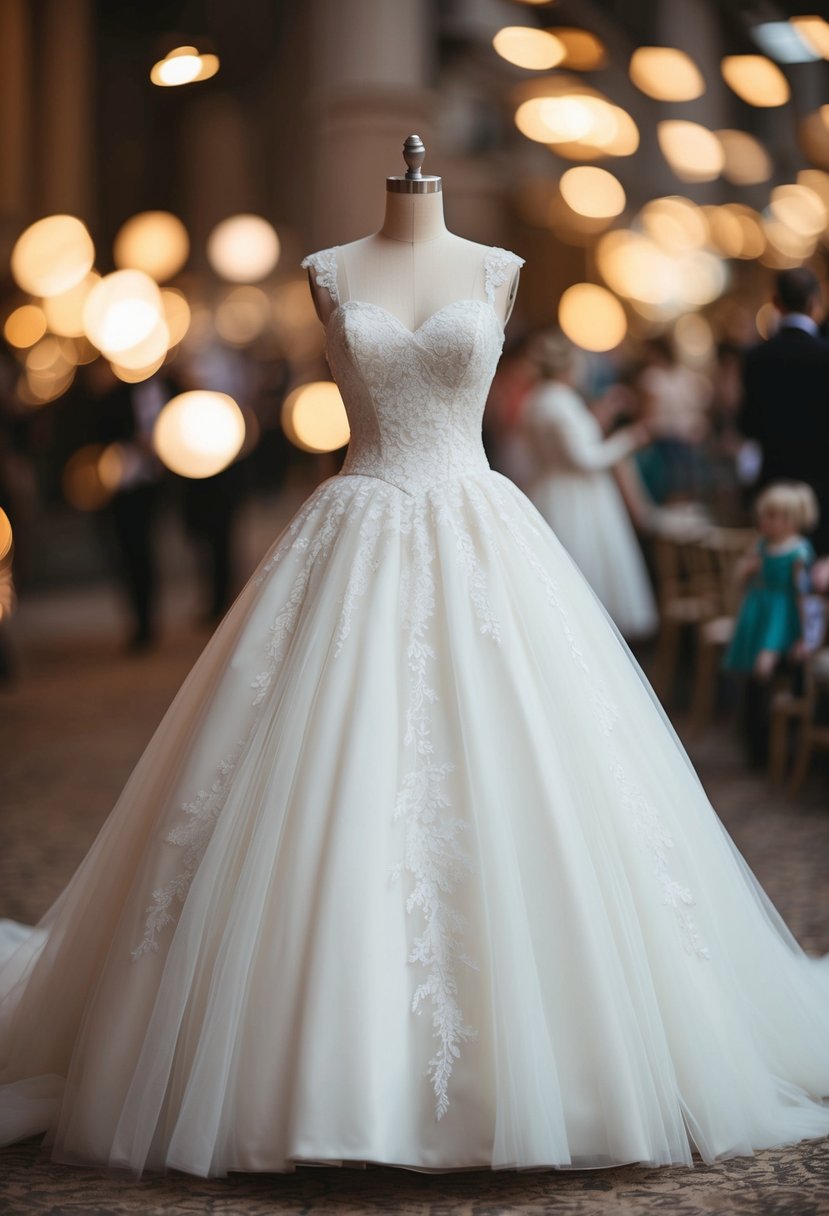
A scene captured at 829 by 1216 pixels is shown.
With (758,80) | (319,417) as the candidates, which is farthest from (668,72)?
(319,417)

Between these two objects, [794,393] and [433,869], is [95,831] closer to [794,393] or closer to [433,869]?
[433,869]

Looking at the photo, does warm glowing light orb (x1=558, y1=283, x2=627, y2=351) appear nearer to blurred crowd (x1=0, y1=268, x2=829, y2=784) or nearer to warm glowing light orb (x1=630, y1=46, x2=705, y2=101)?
blurred crowd (x1=0, y1=268, x2=829, y2=784)

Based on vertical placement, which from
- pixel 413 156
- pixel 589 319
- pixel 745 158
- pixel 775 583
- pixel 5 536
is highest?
pixel 745 158

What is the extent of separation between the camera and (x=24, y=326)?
48.1 feet

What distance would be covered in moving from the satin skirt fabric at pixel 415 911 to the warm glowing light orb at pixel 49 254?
1136cm

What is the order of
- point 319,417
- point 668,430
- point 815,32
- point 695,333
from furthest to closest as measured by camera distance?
point 695,333 < point 319,417 < point 668,430 < point 815,32

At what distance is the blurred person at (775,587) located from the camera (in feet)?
17.4

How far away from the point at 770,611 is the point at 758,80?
381 centimetres

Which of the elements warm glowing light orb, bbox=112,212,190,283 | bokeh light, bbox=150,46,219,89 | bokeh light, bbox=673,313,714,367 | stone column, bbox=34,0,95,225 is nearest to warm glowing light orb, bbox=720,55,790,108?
bokeh light, bbox=150,46,219,89

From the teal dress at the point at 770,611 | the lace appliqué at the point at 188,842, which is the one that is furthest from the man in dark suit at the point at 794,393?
the lace appliqué at the point at 188,842

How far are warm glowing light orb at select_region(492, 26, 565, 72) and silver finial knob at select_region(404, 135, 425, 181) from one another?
6915mm

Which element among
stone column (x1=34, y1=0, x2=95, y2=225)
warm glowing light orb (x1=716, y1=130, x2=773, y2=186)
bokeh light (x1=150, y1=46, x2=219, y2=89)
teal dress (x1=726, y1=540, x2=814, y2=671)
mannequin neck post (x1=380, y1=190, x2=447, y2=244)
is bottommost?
teal dress (x1=726, y1=540, x2=814, y2=671)

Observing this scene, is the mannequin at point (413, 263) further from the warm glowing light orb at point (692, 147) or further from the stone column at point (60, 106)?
the stone column at point (60, 106)

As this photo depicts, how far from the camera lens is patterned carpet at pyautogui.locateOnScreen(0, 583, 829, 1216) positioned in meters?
2.42
